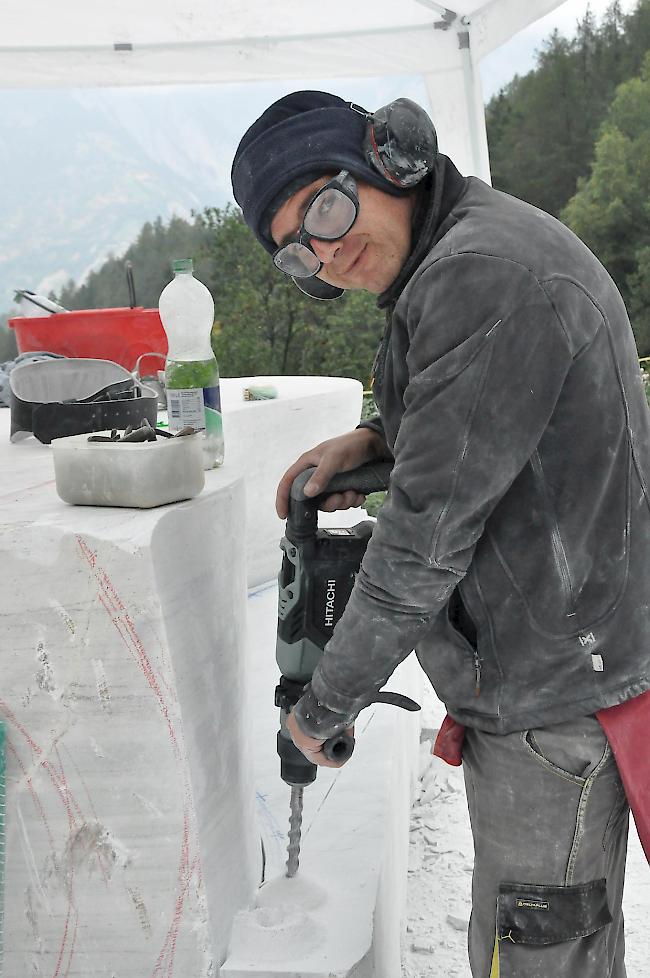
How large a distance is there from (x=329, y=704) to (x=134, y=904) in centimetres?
52

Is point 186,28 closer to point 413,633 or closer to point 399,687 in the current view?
point 399,687

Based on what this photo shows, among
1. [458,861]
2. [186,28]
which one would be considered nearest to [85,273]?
[186,28]

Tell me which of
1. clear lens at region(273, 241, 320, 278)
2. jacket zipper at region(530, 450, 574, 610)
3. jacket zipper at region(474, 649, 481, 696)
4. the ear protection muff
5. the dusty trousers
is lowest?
the dusty trousers

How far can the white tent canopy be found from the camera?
388 centimetres

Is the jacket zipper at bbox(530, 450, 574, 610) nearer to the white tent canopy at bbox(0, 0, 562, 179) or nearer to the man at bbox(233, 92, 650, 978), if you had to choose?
the man at bbox(233, 92, 650, 978)

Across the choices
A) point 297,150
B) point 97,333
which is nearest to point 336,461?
point 297,150

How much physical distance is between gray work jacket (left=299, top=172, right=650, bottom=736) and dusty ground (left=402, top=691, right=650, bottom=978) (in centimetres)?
131

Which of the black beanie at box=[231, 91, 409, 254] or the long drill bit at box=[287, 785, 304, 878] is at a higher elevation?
the black beanie at box=[231, 91, 409, 254]

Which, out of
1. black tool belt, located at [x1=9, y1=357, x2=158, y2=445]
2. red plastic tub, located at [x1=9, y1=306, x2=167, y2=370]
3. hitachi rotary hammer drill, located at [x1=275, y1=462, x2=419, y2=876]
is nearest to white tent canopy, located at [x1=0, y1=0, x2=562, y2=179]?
red plastic tub, located at [x1=9, y1=306, x2=167, y2=370]

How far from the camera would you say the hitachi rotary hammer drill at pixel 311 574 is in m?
1.69

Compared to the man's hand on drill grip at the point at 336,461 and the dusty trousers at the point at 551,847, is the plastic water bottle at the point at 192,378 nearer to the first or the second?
the man's hand on drill grip at the point at 336,461

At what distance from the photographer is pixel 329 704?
1.34 meters

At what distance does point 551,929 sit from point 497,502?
0.67 meters

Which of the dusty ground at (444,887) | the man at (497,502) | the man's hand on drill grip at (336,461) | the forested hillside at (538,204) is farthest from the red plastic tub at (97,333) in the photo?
the forested hillside at (538,204)
